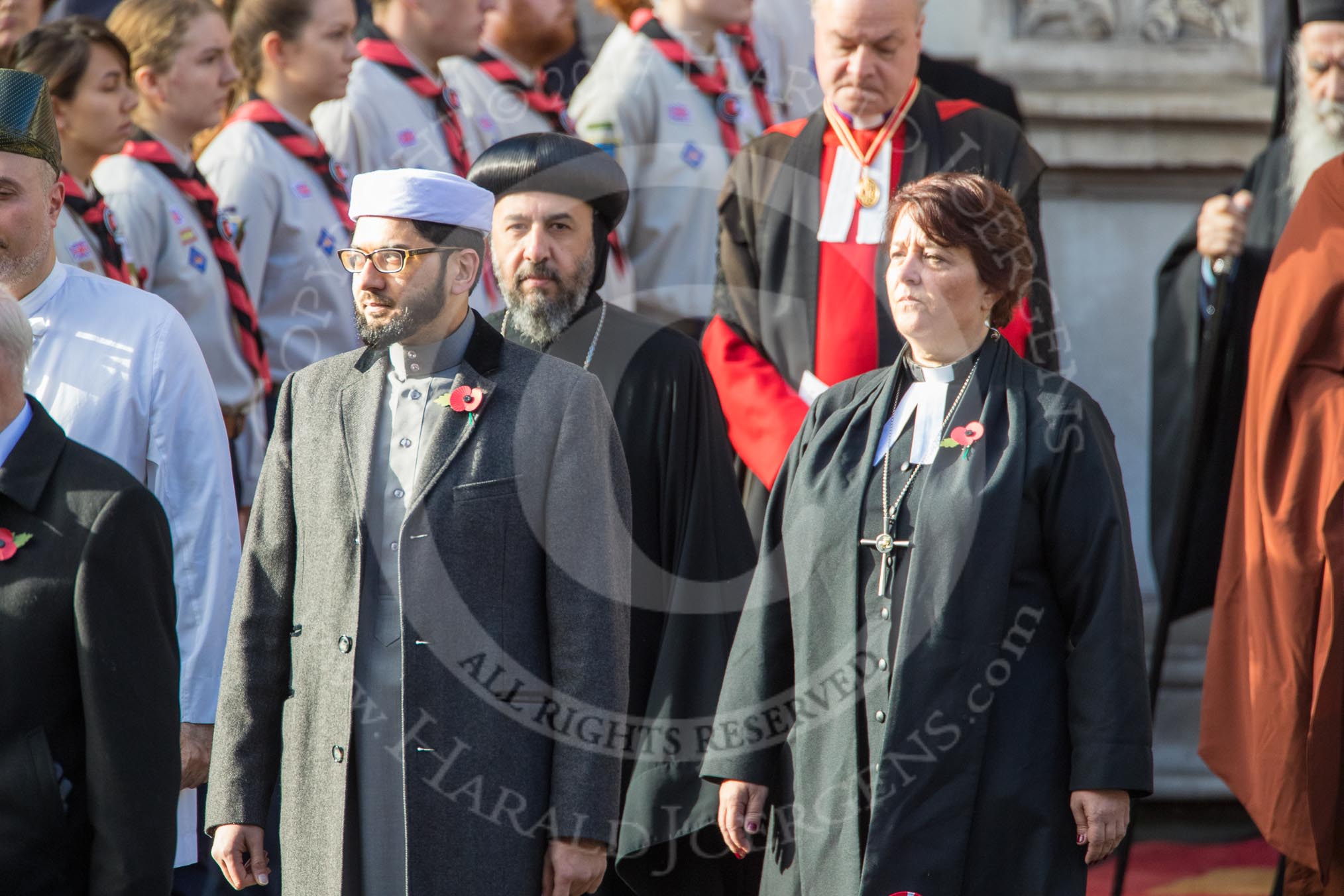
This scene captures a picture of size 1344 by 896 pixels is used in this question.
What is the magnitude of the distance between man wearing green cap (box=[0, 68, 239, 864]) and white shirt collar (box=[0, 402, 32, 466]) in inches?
29.1

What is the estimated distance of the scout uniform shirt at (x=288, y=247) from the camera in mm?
5746

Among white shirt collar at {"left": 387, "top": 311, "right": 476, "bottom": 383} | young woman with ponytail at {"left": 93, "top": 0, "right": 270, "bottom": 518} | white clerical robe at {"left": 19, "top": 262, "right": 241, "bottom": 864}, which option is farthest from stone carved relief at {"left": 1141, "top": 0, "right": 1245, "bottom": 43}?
white clerical robe at {"left": 19, "top": 262, "right": 241, "bottom": 864}

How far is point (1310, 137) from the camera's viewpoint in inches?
238

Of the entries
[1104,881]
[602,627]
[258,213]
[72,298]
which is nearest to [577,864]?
[602,627]

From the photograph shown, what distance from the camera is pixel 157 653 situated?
3.21 m

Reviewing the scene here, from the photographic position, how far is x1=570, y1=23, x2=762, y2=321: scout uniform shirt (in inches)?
241

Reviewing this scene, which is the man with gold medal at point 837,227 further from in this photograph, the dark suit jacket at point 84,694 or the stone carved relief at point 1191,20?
the stone carved relief at point 1191,20

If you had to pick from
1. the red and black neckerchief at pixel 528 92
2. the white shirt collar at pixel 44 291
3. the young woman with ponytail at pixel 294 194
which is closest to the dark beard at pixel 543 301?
the white shirt collar at pixel 44 291

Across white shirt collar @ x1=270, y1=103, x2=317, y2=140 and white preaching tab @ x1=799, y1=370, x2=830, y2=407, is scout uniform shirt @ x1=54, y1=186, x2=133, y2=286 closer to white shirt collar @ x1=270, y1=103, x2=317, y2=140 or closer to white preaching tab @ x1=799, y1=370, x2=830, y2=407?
white shirt collar @ x1=270, y1=103, x2=317, y2=140

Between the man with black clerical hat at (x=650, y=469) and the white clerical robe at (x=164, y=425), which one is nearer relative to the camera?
the white clerical robe at (x=164, y=425)

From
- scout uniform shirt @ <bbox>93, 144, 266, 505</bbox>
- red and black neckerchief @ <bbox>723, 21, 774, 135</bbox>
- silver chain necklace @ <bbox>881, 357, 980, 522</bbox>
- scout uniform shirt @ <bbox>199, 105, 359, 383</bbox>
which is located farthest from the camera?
red and black neckerchief @ <bbox>723, 21, 774, 135</bbox>

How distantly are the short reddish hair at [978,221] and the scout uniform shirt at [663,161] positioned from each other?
204cm

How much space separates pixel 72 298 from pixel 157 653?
1275 millimetres

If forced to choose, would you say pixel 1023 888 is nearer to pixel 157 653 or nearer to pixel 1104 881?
pixel 157 653
